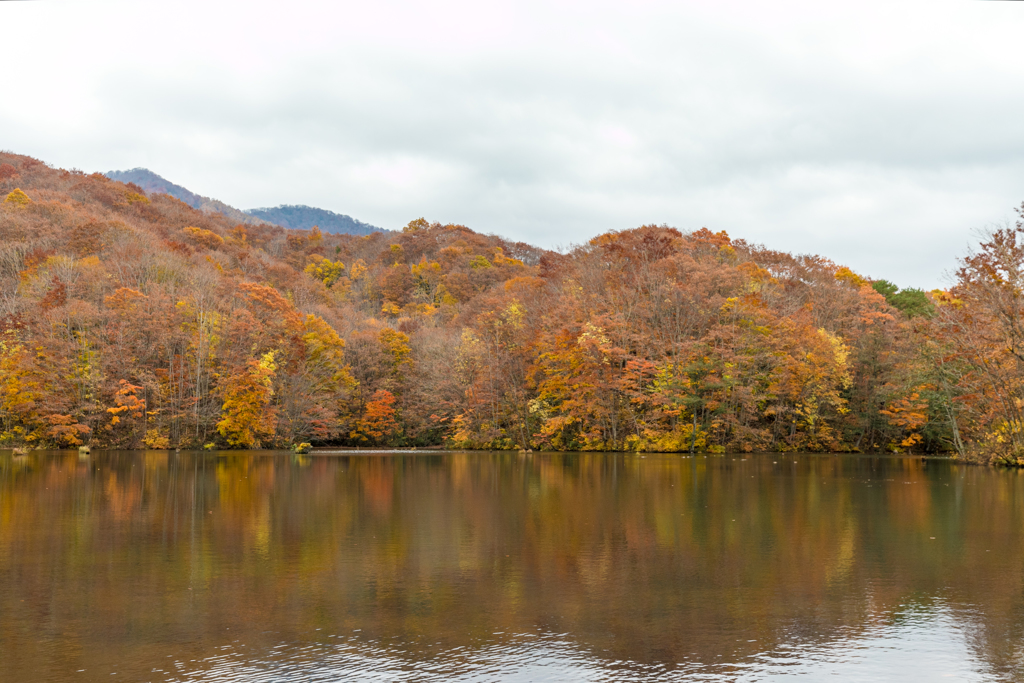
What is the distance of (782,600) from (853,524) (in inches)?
290

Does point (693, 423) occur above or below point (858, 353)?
below

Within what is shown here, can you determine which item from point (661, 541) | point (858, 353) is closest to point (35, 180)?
point (858, 353)

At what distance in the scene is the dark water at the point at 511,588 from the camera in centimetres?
748

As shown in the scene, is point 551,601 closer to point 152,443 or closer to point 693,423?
point 693,423

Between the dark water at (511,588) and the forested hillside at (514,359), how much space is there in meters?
26.3

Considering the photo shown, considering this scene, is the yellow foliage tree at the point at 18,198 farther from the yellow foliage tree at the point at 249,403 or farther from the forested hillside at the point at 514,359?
the yellow foliage tree at the point at 249,403

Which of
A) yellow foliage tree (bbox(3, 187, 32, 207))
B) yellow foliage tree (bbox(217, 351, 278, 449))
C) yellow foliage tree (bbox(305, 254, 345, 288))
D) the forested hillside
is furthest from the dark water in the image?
yellow foliage tree (bbox(305, 254, 345, 288))

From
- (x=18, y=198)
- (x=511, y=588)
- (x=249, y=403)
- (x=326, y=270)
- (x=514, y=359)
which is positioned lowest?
(x=511, y=588)

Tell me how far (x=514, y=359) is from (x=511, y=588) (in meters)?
44.6

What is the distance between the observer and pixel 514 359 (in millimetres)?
54969

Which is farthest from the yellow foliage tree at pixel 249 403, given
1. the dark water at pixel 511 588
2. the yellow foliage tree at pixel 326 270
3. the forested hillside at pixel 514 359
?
the yellow foliage tree at pixel 326 270

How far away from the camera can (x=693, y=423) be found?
164ft

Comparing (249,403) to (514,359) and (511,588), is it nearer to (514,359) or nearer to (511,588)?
(514,359)

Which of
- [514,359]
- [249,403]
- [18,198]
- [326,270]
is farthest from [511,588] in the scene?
[326,270]
